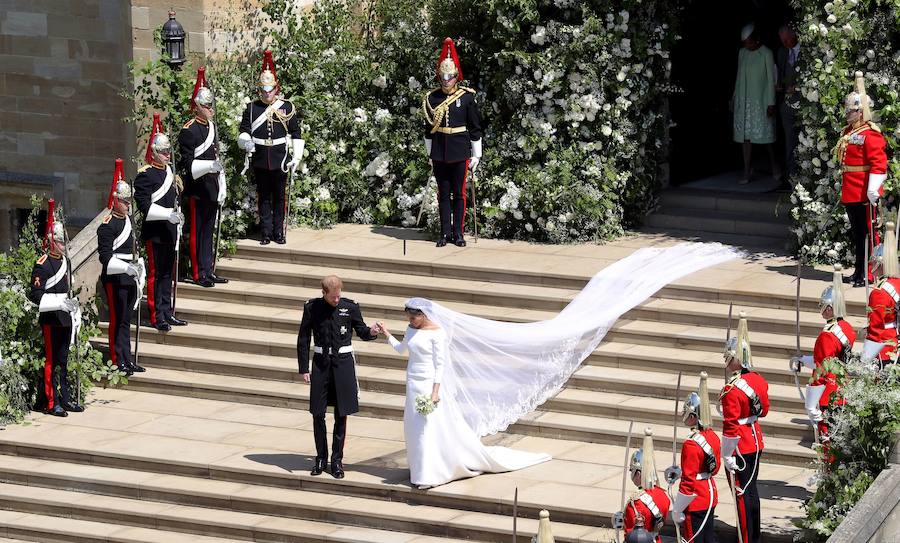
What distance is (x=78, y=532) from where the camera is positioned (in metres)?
15.3

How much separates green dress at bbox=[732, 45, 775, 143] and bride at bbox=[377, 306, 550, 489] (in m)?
6.63

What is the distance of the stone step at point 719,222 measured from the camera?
19656mm

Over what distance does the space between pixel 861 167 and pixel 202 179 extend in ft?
20.0

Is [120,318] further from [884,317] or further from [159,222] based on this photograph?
[884,317]

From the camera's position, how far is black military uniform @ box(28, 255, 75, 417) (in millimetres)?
16828

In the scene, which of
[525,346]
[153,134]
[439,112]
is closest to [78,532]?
[525,346]

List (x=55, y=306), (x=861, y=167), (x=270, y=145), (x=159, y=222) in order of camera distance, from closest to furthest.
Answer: (x=55, y=306)
(x=861, y=167)
(x=159, y=222)
(x=270, y=145)

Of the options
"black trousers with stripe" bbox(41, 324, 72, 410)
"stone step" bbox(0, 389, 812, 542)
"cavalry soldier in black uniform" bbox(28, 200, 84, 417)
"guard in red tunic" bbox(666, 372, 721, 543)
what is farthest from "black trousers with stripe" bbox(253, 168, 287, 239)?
"guard in red tunic" bbox(666, 372, 721, 543)

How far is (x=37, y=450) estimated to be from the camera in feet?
53.8

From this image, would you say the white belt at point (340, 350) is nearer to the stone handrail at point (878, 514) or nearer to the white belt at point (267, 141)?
the stone handrail at point (878, 514)

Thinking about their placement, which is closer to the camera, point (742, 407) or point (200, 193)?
point (742, 407)

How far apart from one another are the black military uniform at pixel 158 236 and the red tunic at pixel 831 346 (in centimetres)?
643

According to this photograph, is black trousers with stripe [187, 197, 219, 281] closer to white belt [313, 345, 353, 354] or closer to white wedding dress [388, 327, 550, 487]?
white belt [313, 345, 353, 354]

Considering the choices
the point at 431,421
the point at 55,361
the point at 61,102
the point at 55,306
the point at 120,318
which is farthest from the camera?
the point at 61,102
